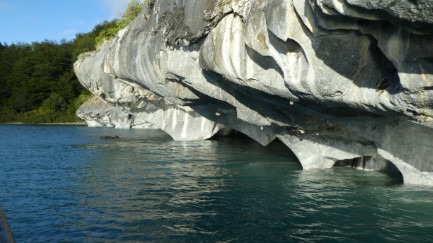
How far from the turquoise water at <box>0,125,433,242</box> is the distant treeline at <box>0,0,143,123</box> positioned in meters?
69.7

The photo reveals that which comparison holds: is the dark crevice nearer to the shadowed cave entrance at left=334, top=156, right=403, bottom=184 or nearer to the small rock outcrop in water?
the small rock outcrop in water

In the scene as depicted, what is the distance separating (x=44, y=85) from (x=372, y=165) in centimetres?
8670

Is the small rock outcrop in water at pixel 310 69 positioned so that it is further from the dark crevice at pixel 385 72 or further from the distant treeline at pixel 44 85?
the distant treeline at pixel 44 85

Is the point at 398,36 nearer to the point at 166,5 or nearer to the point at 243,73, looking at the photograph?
the point at 243,73

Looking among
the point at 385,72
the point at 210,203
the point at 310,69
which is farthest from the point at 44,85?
the point at 385,72

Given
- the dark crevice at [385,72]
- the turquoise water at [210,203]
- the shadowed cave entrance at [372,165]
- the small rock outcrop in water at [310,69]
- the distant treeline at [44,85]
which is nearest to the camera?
the small rock outcrop in water at [310,69]

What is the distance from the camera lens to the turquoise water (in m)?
10.4

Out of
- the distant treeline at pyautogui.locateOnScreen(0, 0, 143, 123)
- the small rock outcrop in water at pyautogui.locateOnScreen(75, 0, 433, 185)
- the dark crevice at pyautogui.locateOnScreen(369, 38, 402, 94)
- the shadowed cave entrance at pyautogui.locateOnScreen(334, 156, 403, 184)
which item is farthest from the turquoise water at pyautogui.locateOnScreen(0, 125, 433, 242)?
the distant treeline at pyautogui.locateOnScreen(0, 0, 143, 123)

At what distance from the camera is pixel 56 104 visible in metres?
89.0

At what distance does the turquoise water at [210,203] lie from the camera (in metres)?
10.4

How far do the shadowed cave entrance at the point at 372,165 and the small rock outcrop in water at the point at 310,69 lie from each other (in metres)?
0.11

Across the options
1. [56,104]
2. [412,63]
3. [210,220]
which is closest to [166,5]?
[210,220]

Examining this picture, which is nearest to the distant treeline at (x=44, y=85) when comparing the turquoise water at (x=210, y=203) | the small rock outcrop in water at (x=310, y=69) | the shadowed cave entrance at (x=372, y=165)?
the small rock outcrop in water at (x=310, y=69)

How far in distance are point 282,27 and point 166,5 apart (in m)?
10.8
